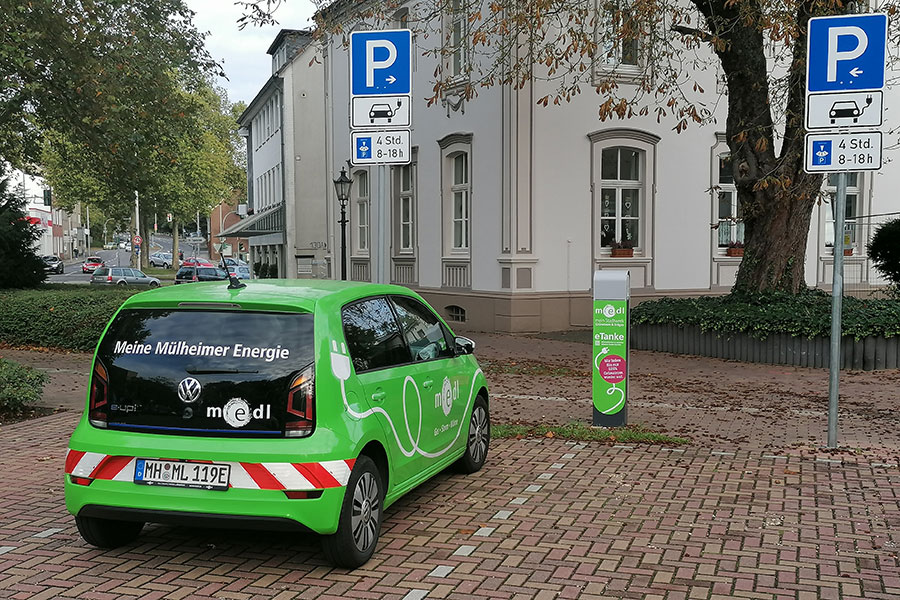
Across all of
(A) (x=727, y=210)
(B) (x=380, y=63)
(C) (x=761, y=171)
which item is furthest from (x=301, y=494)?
(A) (x=727, y=210)

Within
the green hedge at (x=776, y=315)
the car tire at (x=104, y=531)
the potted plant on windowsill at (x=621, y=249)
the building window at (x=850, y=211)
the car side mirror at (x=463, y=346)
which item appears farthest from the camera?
the building window at (x=850, y=211)

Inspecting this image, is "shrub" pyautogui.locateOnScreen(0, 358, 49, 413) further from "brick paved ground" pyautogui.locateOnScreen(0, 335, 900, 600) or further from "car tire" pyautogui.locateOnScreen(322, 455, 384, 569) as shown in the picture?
"car tire" pyautogui.locateOnScreen(322, 455, 384, 569)

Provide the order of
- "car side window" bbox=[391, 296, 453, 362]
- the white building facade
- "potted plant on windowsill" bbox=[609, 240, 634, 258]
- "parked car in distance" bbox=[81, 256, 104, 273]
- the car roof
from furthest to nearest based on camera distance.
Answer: "parked car in distance" bbox=[81, 256, 104, 273] < "potted plant on windowsill" bbox=[609, 240, 634, 258] < the white building facade < "car side window" bbox=[391, 296, 453, 362] < the car roof

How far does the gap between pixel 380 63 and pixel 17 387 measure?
16.7 feet

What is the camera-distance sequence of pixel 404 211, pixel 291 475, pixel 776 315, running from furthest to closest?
pixel 404 211, pixel 776 315, pixel 291 475

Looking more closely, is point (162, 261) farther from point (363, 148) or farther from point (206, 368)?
point (206, 368)

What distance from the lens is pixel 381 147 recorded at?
718cm

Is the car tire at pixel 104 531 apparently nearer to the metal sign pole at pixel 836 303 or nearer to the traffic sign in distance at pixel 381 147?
the traffic sign in distance at pixel 381 147

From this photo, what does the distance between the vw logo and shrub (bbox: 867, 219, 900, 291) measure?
16368 mm

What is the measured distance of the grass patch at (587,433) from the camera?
8062mm

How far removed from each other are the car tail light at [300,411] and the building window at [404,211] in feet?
63.0

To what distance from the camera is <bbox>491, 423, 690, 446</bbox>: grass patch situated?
806 cm

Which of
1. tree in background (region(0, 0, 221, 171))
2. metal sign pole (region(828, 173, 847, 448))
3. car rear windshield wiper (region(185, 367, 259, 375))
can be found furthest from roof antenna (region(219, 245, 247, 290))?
tree in background (region(0, 0, 221, 171))

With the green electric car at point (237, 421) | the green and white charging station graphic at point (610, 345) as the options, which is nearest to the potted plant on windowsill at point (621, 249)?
the green and white charging station graphic at point (610, 345)
